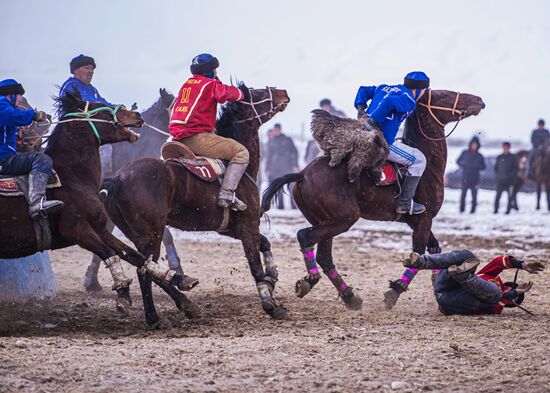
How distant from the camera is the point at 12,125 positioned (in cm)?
753

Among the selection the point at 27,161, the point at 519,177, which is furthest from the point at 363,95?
the point at 519,177

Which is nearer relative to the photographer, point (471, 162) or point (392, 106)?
point (392, 106)

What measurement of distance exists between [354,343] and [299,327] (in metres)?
1.00

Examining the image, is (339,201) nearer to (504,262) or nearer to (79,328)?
(504,262)

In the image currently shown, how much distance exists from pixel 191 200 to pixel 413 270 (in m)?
2.70

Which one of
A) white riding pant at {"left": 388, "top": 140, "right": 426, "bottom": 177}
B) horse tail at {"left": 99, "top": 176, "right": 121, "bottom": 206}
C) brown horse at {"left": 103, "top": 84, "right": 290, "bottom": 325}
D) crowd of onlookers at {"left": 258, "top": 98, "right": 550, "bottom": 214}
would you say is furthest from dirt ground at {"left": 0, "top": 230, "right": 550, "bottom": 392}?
crowd of onlookers at {"left": 258, "top": 98, "right": 550, "bottom": 214}

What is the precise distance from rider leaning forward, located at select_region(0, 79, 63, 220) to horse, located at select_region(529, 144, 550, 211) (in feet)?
66.6

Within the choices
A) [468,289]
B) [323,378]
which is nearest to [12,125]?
[323,378]

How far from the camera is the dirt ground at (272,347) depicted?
5.75 meters

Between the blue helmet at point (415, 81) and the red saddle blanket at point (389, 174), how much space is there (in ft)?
3.14

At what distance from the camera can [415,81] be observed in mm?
9742

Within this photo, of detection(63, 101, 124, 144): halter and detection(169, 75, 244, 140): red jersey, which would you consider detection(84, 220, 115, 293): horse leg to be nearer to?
detection(169, 75, 244, 140): red jersey

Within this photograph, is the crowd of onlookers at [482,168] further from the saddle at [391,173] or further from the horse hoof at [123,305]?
the horse hoof at [123,305]

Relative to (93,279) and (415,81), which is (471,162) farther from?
(93,279)
